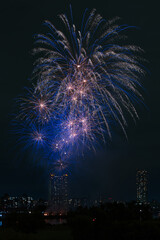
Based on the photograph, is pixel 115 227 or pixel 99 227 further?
pixel 99 227

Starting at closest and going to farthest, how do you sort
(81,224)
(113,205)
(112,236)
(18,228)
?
1. (112,236)
2. (81,224)
3. (18,228)
4. (113,205)

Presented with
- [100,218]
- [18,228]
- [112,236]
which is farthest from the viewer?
[18,228]

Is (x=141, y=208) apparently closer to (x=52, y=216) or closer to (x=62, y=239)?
(x=62, y=239)

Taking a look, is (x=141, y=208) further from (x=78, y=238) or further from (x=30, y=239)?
(x=30, y=239)

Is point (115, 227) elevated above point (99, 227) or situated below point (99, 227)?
above

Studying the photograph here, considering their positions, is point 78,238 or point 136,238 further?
point 78,238

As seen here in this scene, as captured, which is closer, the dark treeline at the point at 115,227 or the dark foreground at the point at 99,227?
the dark foreground at the point at 99,227

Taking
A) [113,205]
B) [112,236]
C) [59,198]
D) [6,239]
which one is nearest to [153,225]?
[112,236]

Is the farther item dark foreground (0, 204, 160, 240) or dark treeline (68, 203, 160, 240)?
dark treeline (68, 203, 160, 240)

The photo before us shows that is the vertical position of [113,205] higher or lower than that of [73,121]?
lower
